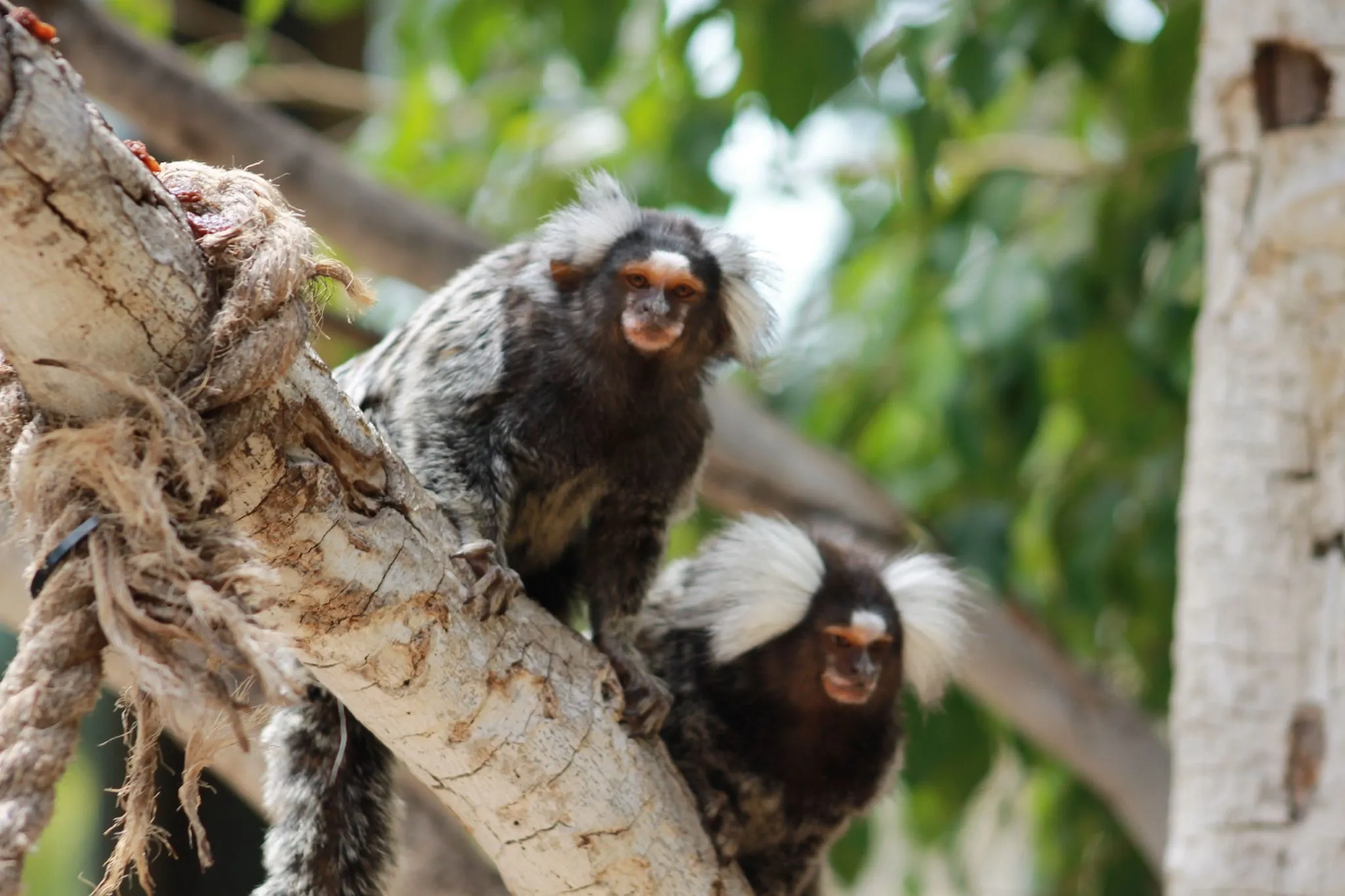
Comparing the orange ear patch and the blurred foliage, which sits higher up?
the blurred foliage

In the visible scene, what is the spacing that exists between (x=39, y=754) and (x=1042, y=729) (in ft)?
11.0

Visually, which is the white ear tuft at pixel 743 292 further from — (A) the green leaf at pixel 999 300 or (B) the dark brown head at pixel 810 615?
(A) the green leaf at pixel 999 300

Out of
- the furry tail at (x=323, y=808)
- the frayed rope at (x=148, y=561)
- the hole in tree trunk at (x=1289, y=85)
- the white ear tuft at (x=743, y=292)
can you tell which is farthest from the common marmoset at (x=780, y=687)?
the frayed rope at (x=148, y=561)

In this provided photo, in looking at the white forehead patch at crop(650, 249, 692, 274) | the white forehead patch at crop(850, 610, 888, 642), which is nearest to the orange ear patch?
the white forehead patch at crop(850, 610, 888, 642)

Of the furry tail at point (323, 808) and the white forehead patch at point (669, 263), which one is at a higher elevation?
the white forehead patch at point (669, 263)

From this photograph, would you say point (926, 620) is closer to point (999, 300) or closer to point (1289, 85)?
point (999, 300)

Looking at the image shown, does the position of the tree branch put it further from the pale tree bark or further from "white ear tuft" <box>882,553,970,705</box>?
the pale tree bark

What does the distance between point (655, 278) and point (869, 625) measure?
748 mm

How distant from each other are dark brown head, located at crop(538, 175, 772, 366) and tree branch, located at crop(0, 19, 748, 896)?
53 centimetres

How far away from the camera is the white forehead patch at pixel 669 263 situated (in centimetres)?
233

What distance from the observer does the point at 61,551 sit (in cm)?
121

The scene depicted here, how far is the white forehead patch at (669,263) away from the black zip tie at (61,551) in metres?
1.25

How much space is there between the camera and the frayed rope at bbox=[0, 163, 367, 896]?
45.6 inches

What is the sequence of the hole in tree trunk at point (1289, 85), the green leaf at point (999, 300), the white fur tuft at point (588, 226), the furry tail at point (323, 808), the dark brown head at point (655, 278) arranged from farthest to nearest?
the green leaf at point (999, 300) < the hole in tree trunk at point (1289, 85) < the white fur tuft at point (588, 226) < the dark brown head at point (655, 278) < the furry tail at point (323, 808)
